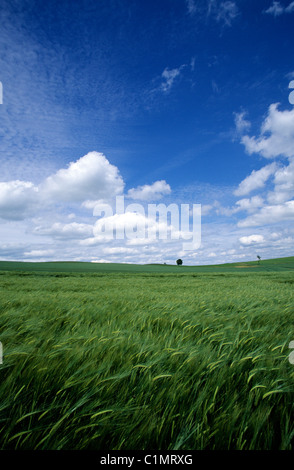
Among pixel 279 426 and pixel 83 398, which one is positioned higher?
pixel 83 398

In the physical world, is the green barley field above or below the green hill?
above

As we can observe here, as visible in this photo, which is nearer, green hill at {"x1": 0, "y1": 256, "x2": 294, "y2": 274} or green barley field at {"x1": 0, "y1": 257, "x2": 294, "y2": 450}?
green barley field at {"x1": 0, "y1": 257, "x2": 294, "y2": 450}

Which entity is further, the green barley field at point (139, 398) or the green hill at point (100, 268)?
the green hill at point (100, 268)

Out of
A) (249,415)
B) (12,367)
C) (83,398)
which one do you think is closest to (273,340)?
(249,415)

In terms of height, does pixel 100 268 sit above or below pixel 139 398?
below

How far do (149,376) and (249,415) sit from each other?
681mm

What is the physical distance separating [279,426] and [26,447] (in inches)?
58.7

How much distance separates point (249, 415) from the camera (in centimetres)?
131

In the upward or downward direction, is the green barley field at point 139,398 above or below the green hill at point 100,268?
above

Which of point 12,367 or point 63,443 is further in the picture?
point 12,367

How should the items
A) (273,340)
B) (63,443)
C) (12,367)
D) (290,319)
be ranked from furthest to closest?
(290,319) → (273,340) → (12,367) → (63,443)

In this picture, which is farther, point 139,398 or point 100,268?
point 100,268

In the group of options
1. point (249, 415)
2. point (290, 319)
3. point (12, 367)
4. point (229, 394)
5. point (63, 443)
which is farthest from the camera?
point (290, 319)
